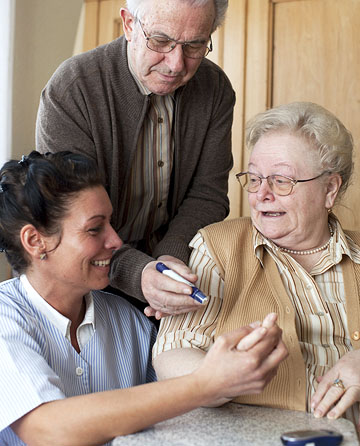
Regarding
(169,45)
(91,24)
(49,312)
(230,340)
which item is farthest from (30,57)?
(230,340)

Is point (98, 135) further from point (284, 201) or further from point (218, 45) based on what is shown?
point (218, 45)

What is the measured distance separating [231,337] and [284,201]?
0.58 meters

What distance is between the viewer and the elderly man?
163cm

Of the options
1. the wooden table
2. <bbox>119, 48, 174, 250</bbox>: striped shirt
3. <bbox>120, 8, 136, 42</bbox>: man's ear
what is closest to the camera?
the wooden table

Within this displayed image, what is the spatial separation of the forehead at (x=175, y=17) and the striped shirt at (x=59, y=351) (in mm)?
690

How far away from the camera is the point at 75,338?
1.55 metres

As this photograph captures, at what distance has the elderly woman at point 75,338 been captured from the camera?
1.22 m

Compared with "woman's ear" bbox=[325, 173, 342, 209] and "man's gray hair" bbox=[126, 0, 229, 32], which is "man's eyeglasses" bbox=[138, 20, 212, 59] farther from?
"woman's ear" bbox=[325, 173, 342, 209]

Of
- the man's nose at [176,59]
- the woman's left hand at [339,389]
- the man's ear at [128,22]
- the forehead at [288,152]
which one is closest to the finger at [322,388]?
the woman's left hand at [339,389]

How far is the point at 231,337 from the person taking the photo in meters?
1.23

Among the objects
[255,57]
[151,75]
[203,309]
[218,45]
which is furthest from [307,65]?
[203,309]

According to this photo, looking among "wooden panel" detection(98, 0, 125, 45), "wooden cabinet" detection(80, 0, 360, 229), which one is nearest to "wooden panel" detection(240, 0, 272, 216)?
"wooden cabinet" detection(80, 0, 360, 229)

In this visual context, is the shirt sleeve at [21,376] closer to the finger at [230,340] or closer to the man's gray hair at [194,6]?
the finger at [230,340]

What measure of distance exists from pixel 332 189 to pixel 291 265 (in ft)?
0.83
